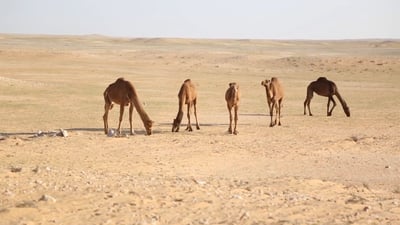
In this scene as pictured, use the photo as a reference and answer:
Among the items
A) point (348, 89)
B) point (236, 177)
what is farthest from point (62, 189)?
point (348, 89)

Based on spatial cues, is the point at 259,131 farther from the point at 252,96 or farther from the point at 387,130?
the point at 252,96

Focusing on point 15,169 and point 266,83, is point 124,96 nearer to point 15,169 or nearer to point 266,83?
point 266,83

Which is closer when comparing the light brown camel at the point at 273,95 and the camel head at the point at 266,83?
the camel head at the point at 266,83

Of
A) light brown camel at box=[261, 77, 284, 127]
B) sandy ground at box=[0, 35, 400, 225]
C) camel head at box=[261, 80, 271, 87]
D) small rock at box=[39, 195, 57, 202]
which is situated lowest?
sandy ground at box=[0, 35, 400, 225]

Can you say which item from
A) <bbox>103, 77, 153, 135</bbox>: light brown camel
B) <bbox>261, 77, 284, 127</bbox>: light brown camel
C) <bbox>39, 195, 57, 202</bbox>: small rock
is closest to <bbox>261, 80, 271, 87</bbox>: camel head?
<bbox>261, 77, 284, 127</bbox>: light brown camel

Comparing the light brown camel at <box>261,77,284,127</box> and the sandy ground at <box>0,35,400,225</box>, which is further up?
the light brown camel at <box>261,77,284,127</box>

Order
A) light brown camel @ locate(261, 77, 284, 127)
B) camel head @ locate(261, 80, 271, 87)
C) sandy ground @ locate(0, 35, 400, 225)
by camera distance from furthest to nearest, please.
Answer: light brown camel @ locate(261, 77, 284, 127)
camel head @ locate(261, 80, 271, 87)
sandy ground @ locate(0, 35, 400, 225)

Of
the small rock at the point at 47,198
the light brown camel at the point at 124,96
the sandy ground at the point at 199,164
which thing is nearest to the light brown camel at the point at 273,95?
the sandy ground at the point at 199,164

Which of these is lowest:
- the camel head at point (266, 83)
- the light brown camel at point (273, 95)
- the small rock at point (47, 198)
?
the small rock at point (47, 198)

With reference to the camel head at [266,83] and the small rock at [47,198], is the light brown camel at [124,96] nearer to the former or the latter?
the camel head at [266,83]

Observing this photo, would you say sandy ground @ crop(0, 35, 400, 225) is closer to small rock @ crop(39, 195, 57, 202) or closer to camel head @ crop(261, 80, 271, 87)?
small rock @ crop(39, 195, 57, 202)

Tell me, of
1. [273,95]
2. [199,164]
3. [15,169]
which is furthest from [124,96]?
[15,169]

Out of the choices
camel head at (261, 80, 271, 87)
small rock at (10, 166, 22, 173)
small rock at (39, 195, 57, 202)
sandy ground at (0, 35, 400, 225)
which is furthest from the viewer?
camel head at (261, 80, 271, 87)

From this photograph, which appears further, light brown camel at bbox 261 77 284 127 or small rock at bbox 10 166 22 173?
light brown camel at bbox 261 77 284 127
